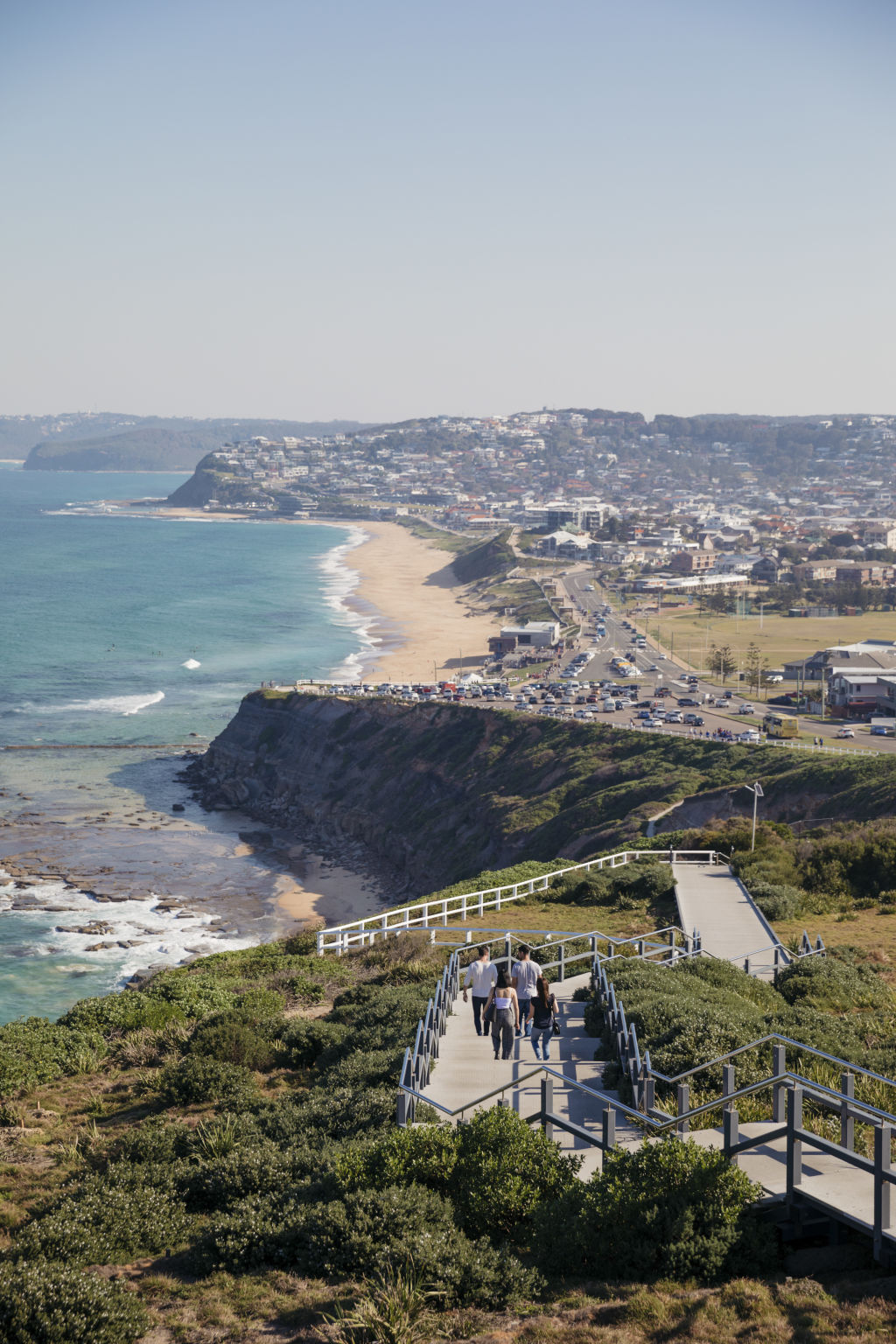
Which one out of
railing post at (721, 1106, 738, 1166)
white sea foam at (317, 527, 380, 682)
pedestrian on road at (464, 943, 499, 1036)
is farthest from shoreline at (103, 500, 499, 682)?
railing post at (721, 1106, 738, 1166)

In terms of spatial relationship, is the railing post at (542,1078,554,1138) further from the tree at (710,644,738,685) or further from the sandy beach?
the sandy beach

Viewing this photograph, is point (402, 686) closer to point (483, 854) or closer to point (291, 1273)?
point (483, 854)

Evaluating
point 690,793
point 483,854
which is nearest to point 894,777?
point 690,793

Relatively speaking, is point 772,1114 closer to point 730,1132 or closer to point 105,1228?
point 730,1132

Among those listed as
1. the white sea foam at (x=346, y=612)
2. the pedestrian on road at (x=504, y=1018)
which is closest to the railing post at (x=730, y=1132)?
the pedestrian on road at (x=504, y=1018)

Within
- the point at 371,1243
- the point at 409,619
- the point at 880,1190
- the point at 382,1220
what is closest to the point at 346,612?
the point at 409,619
